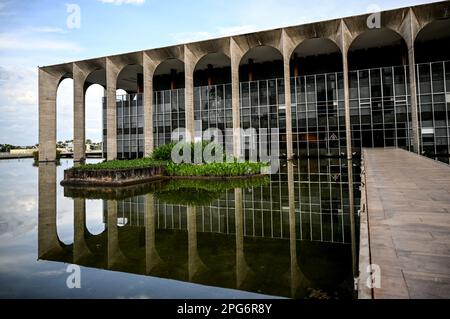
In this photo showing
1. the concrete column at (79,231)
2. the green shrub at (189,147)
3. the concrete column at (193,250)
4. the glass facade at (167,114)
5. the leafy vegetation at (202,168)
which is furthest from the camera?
the glass facade at (167,114)

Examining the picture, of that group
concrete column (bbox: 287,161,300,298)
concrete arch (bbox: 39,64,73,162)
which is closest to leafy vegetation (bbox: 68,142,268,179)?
concrete column (bbox: 287,161,300,298)

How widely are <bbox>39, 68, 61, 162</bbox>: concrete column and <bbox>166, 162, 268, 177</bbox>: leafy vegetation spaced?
3447cm

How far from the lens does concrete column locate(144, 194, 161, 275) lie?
5.24m

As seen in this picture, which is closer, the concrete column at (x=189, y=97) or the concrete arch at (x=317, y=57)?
the concrete column at (x=189, y=97)

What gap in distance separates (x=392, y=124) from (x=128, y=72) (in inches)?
1510

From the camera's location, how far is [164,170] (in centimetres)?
2009

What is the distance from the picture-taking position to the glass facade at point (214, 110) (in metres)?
39.6

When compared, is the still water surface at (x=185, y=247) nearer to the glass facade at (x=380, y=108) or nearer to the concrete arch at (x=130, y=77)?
the glass facade at (x=380, y=108)

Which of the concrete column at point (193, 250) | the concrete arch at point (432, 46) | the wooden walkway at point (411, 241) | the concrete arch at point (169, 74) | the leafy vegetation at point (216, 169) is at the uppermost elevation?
the concrete arch at point (169, 74)

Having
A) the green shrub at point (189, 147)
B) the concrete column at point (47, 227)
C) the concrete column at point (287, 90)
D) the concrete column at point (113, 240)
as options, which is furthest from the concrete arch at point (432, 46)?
the concrete column at point (47, 227)

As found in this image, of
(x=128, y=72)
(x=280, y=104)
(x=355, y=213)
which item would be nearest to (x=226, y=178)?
(x=355, y=213)

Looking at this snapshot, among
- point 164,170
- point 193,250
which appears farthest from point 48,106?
point 193,250

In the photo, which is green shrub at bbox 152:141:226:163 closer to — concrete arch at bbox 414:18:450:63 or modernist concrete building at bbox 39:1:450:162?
modernist concrete building at bbox 39:1:450:162

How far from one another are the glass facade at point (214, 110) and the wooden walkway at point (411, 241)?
32.4 m
